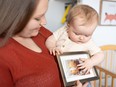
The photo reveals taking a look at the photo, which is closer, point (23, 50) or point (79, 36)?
point (23, 50)

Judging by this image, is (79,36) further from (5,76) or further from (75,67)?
(5,76)

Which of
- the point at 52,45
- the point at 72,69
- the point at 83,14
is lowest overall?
the point at 72,69

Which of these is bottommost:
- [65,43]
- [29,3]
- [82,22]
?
[65,43]

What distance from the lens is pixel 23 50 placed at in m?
0.80

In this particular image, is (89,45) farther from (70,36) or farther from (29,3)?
(29,3)

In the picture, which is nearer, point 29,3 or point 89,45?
point 29,3

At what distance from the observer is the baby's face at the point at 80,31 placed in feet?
3.24

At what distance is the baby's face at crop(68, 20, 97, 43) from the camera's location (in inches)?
38.9

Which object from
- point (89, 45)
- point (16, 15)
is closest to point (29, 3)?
point (16, 15)

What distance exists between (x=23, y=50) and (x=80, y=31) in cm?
33

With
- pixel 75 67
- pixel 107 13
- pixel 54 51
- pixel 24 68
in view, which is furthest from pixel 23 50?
pixel 107 13

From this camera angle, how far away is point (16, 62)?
2.46 ft

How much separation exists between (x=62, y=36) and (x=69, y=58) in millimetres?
135

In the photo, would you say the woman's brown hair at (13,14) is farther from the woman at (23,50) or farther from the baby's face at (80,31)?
the baby's face at (80,31)
